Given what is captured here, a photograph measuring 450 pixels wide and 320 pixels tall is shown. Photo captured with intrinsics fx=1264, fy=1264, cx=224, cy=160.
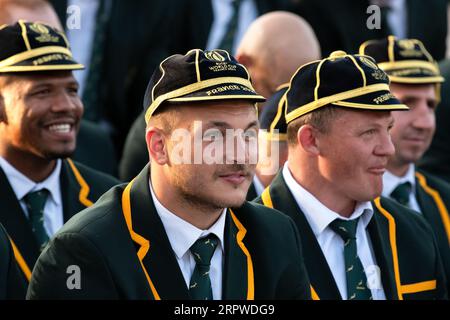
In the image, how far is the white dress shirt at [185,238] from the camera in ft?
16.3

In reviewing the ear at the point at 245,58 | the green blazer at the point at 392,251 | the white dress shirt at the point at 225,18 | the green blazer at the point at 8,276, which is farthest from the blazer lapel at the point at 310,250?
the white dress shirt at the point at 225,18

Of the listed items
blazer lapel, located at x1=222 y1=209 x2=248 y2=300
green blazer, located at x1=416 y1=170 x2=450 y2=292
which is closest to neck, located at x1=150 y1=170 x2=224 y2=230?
blazer lapel, located at x1=222 y1=209 x2=248 y2=300

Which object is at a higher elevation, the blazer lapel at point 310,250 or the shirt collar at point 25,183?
the shirt collar at point 25,183

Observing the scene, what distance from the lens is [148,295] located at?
15.8ft

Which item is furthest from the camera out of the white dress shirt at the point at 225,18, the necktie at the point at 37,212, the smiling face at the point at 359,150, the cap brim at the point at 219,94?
the white dress shirt at the point at 225,18

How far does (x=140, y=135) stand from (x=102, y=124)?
1.30 m

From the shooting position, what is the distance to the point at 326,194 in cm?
577

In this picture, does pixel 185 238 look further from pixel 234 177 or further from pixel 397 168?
A: pixel 397 168

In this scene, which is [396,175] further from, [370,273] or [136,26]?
[136,26]

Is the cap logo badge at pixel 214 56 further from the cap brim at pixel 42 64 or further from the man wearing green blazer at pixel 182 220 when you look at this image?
the cap brim at pixel 42 64

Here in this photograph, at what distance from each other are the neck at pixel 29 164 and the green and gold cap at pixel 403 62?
204 centimetres

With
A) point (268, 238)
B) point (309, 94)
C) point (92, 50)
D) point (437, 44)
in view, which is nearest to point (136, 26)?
point (92, 50)

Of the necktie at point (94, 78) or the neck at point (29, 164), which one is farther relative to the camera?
the necktie at point (94, 78)

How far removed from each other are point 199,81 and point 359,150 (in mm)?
1047
